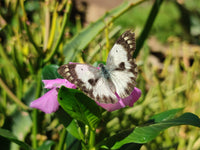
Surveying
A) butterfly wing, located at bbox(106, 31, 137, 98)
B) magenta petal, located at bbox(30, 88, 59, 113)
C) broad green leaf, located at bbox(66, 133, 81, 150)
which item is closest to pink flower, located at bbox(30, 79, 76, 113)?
magenta petal, located at bbox(30, 88, 59, 113)

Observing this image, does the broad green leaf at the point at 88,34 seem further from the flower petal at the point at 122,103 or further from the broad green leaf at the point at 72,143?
the flower petal at the point at 122,103

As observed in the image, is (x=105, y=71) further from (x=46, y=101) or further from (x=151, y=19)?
(x=151, y=19)

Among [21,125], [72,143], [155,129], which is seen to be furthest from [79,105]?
[21,125]

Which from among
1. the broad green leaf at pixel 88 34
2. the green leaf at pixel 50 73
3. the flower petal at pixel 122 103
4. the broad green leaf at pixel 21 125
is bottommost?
the broad green leaf at pixel 21 125

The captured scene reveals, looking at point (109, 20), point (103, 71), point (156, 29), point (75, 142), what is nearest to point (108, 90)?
point (103, 71)

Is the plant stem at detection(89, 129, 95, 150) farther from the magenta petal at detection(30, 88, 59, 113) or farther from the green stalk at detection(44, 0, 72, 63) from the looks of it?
the green stalk at detection(44, 0, 72, 63)

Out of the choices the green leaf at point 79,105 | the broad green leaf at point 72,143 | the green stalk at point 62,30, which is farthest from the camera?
the green stalk at point 62,30

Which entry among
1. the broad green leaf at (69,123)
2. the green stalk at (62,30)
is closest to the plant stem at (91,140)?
the broad green leaf at (69,123)
